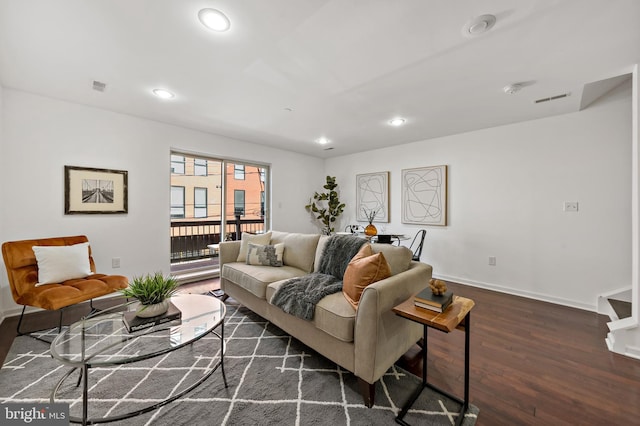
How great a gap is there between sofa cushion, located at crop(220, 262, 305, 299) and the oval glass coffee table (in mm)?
486

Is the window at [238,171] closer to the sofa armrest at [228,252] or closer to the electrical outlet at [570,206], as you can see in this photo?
the sofa armrest at [228,252]

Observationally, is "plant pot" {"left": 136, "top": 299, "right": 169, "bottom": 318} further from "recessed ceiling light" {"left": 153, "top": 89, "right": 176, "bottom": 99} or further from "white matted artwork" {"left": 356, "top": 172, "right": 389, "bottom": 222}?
"white matted artwork" {"left": 356, "top": 172, "right": 389, "bottom": 222}

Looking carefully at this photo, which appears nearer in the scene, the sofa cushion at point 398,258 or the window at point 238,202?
the sofa cushion at point 398,258

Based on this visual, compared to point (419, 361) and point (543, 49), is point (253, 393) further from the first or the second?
point (543, 49)

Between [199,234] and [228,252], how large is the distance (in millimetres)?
2516

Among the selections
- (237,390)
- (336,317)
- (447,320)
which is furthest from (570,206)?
(237,390)

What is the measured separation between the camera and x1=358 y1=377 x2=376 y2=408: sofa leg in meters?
1.54

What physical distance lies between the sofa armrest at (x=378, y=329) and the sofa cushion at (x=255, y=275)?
1164 mm

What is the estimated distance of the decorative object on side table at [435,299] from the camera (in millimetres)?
1417

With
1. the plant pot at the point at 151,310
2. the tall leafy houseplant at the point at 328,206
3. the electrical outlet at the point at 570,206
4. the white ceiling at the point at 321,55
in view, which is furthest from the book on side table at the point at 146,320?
the electrical outlet at the point at 570,206

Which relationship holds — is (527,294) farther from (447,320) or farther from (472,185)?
(447,320)

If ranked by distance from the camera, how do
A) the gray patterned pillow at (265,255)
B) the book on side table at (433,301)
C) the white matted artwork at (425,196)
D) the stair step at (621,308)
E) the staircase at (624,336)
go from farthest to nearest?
the white matted artwork at (425,196)
the gray patterned pillow at (265,255)
the stair step at (621,308)
the staircase at (624,336)
the book on side table at (433,301)

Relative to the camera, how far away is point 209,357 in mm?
2020

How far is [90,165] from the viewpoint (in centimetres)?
315
